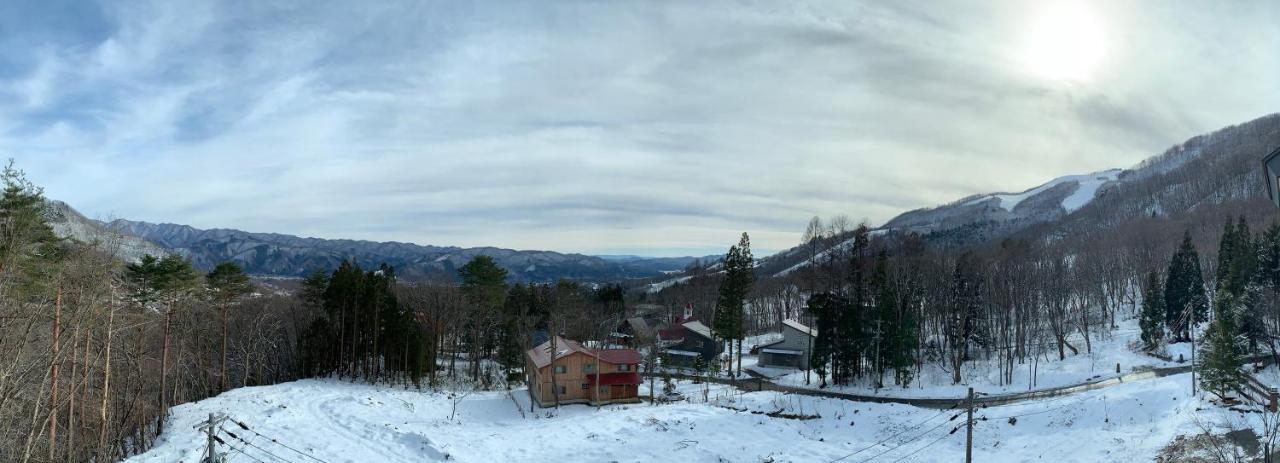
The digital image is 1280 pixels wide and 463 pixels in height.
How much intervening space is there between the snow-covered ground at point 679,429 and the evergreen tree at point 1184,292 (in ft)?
83.1

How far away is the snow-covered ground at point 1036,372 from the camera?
134ft

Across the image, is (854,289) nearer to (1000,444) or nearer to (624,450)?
(1000,444)

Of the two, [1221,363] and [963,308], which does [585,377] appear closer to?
[963,308]

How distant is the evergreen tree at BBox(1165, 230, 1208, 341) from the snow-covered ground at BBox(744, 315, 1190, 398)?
13.7ft

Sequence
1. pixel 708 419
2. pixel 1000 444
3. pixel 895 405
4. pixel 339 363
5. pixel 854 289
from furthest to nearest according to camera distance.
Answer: pixel 854 289 < pixel 339 363 < pixel 895 405 < pixel 708 419 < pixel 1000 444

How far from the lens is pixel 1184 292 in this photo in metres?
53.9

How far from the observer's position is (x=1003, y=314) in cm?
5331

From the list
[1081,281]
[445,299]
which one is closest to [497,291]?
[445,299]

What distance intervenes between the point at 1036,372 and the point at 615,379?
94.2ft

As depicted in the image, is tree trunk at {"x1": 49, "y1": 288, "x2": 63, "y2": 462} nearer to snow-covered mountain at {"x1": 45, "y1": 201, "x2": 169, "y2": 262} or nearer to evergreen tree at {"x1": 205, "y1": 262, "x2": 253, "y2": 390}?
snow-covered mountain at {"x1": 45, "y1": 201, "x2": 169, "y2": 262}

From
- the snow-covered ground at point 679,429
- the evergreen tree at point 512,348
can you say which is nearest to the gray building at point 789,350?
the snow-covered ground at point 679,429

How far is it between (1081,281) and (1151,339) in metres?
17.3

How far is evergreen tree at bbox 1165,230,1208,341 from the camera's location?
53.2 meters

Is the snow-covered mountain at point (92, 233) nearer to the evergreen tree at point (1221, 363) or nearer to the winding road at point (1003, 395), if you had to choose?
the winding road at point (1003, 395)
